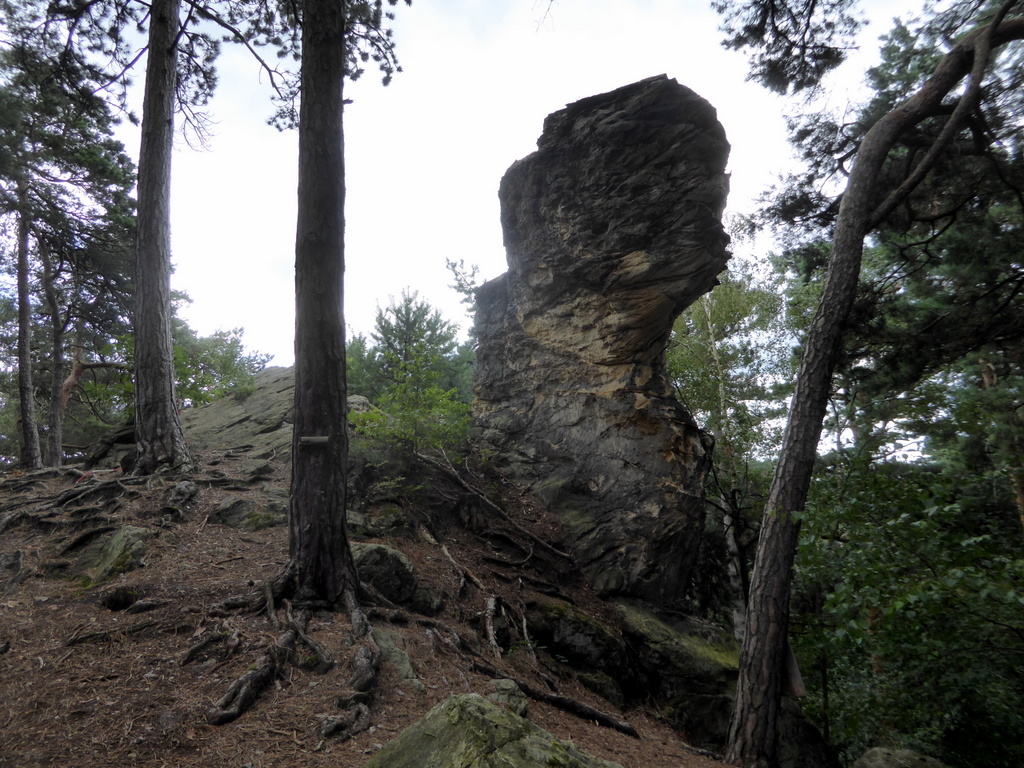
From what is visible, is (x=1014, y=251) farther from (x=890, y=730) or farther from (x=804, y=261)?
(x=890, y=730)

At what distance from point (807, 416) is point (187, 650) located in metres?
6.24

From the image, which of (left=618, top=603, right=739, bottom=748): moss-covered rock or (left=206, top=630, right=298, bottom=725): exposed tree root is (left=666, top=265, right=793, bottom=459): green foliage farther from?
(left=206, top=630, right=298, bottom=725): exposed tree root

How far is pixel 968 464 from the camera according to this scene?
11461 mm

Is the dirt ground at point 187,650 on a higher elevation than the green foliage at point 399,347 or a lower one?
lower

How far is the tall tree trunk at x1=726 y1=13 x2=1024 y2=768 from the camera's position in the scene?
219 inches

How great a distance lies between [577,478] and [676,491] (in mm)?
1703

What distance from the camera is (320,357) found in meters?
4.86

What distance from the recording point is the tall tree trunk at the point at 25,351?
1188 cm

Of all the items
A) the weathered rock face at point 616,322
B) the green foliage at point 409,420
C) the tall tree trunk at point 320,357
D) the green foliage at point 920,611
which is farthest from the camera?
the weathered rock face at point 616,322

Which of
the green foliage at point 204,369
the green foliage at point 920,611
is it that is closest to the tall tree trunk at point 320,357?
the green foliage at point 920,611

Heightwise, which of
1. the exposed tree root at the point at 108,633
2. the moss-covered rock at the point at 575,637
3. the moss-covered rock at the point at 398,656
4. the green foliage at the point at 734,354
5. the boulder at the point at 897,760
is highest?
the green foliage at the point at 734,354

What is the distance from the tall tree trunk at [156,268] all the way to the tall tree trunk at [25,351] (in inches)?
248

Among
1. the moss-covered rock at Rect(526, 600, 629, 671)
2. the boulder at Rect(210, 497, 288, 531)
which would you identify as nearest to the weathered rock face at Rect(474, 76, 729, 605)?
the moss-covered rock at Rect(526, 600, 629, 671)

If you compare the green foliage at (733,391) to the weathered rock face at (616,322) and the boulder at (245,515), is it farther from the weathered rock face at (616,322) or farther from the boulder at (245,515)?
the boulder at (245,515)
